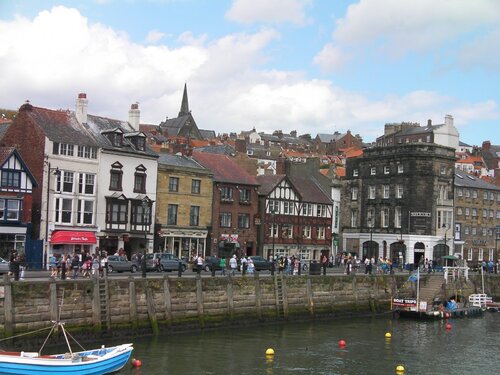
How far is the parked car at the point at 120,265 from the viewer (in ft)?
174

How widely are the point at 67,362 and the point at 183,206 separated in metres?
43.4

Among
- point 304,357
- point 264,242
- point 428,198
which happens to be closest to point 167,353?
point 304,357

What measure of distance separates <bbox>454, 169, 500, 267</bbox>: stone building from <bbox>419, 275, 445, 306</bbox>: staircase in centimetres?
2753

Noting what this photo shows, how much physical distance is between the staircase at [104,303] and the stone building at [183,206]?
28688 mm

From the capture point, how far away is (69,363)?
3116 cm

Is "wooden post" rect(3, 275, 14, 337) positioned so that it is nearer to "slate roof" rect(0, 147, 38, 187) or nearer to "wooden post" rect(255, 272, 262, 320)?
"wooden post" rect(255, 272, 262, 320)

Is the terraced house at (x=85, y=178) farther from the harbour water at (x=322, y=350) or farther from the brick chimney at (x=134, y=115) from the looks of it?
the harbour water at (x=322, y=350)

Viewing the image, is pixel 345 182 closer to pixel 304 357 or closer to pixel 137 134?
pixel 137 134

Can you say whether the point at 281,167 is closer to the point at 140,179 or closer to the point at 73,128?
the point at 140,179

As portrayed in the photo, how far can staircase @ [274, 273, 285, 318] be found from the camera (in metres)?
52.8

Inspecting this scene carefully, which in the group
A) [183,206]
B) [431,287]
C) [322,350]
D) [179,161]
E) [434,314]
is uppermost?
[179,161]

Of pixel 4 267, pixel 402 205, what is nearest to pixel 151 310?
pixel 4 267

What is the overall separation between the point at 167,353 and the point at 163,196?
34.7m

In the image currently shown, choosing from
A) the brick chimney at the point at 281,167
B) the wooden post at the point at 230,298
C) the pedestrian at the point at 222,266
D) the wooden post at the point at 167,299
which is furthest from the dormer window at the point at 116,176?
the brick chimney at the point at 281,167
